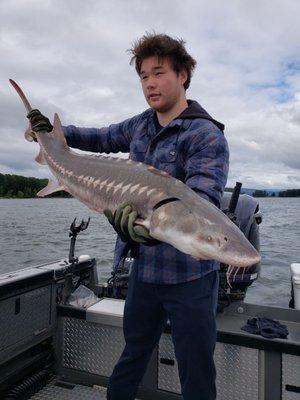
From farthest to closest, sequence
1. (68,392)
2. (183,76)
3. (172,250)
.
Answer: (68,392), (183,76), (172,250)

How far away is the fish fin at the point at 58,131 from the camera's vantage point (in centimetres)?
382

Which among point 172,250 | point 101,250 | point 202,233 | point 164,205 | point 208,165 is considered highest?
point 208,165

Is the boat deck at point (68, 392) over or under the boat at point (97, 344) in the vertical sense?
under

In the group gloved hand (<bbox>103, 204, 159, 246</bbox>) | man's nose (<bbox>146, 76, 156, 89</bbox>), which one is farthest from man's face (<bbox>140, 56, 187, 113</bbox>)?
gloved hand (<bbox>103, 204, 159, 246</bbox>)

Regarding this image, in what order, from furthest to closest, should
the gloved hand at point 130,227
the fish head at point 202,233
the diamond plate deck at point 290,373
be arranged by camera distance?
the diamond plate deck at point 290,373, the gloved hand at point 130,227, the fish head at point 202,233

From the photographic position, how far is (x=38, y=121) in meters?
4.05

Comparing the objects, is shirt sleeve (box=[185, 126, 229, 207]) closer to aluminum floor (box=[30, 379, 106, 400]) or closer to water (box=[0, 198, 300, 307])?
aluminum floor (box=[30, 379, 106, 400])

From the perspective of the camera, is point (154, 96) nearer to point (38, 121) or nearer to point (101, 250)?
point (38, 121)

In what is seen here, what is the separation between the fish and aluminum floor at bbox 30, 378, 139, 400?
202 cm

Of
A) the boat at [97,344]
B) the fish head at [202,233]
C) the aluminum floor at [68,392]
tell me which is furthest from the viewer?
the aluminum floor at [68,392]

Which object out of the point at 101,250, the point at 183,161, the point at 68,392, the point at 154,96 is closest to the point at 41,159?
the point at 154,96

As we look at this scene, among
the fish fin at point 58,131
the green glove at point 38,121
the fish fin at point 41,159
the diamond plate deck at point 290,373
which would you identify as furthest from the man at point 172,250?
the fish fin at point 41,159

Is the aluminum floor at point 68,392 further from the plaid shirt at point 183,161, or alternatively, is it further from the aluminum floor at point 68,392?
the plaid shirt at point 183,161

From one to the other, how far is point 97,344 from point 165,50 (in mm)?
2842
